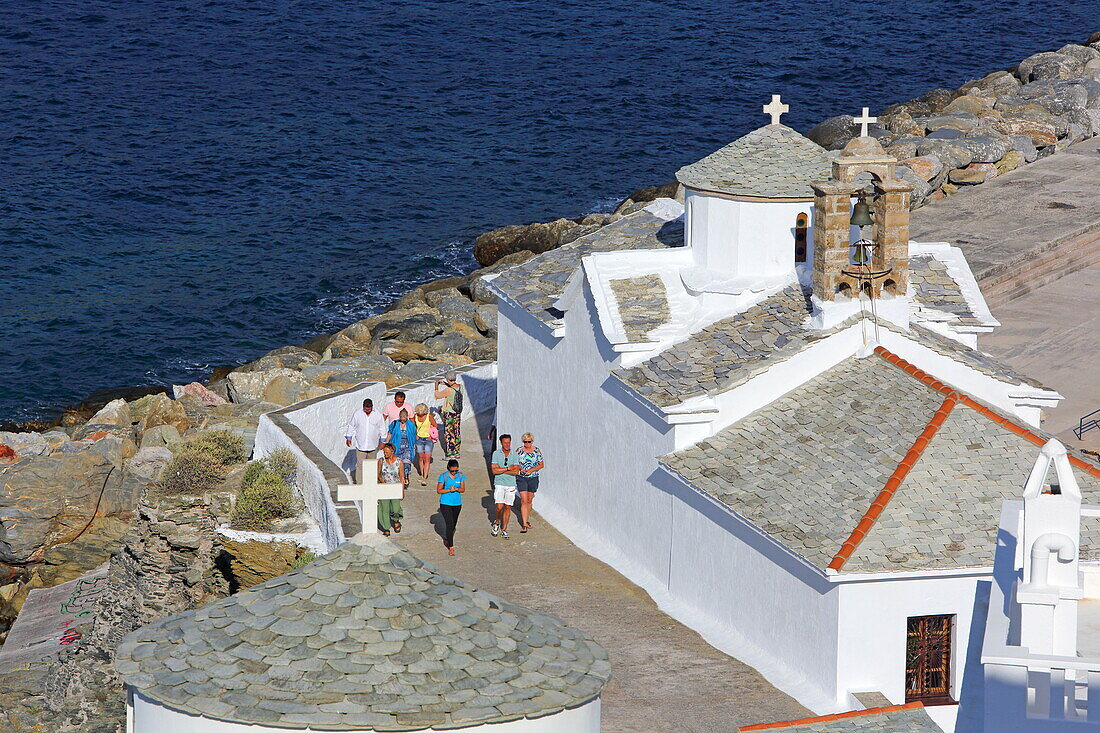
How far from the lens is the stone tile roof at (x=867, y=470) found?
806 inches

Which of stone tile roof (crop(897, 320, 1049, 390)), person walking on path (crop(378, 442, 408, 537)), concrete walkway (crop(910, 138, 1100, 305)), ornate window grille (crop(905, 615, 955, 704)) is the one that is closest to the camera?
ornate window grille (crop(905, 615, 955, 704))

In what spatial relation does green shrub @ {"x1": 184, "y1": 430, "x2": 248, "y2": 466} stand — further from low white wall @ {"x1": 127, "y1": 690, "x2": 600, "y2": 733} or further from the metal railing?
low white wall @ {"x1": 127, "y1": 690, "x2": 600, "y2": 733}

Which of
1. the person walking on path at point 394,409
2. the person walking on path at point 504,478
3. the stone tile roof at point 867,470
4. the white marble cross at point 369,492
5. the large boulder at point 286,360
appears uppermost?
the white marble cross at point 369,492

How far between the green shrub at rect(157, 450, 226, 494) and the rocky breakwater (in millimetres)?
20920

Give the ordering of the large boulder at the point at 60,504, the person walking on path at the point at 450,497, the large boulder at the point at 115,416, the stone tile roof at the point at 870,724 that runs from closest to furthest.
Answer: the stone tile roof at the point at 870,724, the person walking on path at the point at 450,497, the large boulder at the point at 60,504, the large boulder at the point at 115,416

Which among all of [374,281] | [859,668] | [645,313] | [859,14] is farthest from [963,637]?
[859,14]

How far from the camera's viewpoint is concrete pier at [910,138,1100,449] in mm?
35469

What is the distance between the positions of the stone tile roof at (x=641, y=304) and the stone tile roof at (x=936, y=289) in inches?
153

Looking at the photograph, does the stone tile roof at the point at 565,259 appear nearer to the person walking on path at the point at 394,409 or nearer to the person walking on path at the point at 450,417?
the person walking on path at the point at 450,417

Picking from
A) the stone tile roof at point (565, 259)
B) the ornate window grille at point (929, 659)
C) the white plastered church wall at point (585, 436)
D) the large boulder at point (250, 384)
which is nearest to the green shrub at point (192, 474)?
the white plastered church wall at point (585, 436)

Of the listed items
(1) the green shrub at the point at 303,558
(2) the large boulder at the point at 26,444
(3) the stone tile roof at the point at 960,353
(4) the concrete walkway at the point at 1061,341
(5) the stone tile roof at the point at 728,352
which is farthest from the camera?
(2) the large boulder at the point at 26,444

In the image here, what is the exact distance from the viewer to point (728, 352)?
79.8 ft

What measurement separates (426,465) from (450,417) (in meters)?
2.03

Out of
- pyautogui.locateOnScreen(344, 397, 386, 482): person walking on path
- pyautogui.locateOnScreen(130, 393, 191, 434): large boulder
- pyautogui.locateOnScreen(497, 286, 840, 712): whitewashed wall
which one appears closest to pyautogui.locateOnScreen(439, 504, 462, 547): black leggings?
pyautogui.locateOnScreen(344, 397, 386, 482): person walking on path
